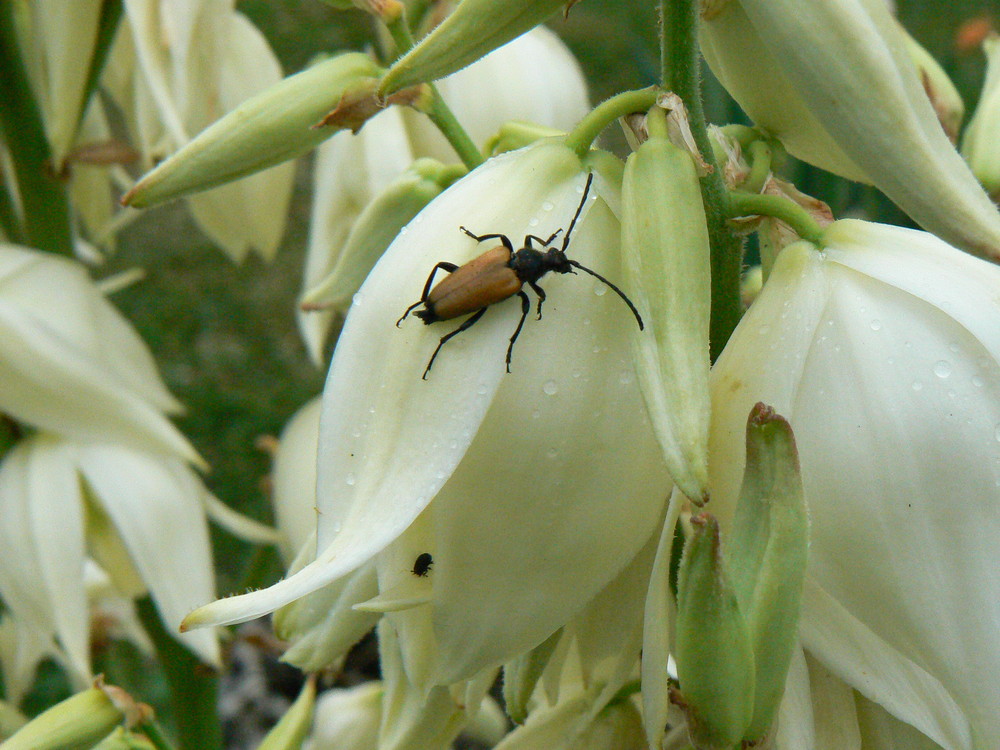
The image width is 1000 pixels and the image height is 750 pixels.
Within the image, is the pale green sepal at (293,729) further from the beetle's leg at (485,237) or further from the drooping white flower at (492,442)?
the beetle's leg at (485,237)

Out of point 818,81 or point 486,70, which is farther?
point 486,70

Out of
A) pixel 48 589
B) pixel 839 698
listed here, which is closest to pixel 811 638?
pixel 839 698

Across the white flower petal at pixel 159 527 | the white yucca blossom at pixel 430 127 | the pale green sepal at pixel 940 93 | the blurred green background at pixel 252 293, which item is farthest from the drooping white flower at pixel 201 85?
the blurred green background at pixel 252 293

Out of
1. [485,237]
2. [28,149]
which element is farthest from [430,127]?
[485,237]

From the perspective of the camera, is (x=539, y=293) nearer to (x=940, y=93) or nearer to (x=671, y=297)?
(x=671, y=297)

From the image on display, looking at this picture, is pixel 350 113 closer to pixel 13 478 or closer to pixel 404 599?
pixel 404 599

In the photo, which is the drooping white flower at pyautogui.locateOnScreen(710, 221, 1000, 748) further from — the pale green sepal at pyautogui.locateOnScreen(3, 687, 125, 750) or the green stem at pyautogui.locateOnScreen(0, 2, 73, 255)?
the green stem at pyautogui.locateOnScreen(0, 2, 73, 255)

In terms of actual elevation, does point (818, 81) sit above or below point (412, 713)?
above
